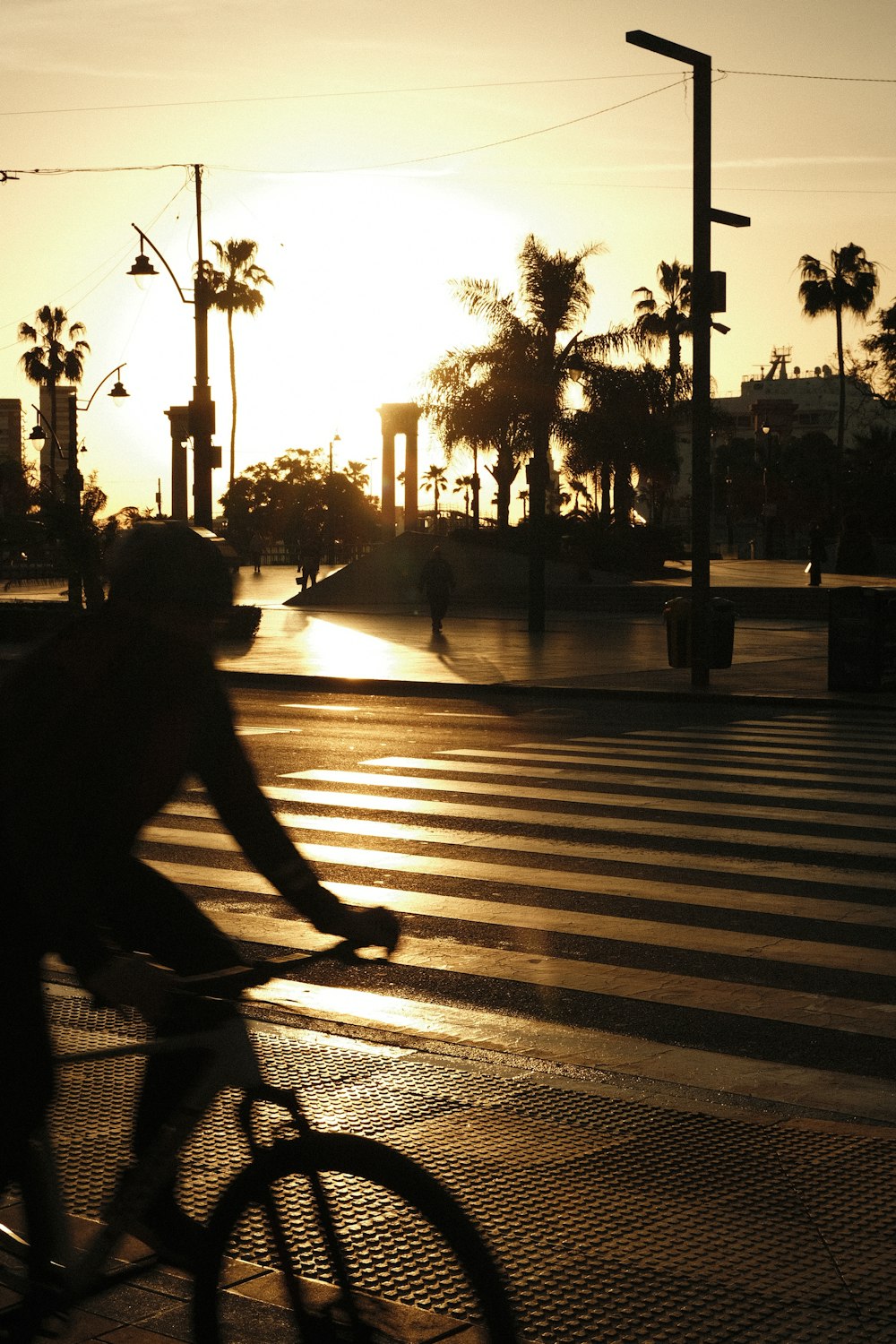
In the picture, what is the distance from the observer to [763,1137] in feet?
15.6

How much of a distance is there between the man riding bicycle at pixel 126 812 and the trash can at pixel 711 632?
18031 millimetres

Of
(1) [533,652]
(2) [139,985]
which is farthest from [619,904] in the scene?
(1) [533,652]

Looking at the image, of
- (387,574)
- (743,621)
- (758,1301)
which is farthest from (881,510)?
(758,1301)

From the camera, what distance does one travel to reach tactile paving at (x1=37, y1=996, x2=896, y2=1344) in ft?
11.8

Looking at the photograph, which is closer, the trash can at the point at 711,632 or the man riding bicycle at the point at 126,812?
the man riding bicycle at the point at 126,812

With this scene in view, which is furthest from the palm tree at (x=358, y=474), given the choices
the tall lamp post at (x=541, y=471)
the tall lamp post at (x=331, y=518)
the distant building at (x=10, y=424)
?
the tall lamp post at (x=541, y=471)

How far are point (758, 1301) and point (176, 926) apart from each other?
61.9 inches

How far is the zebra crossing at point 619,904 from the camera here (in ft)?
19.0

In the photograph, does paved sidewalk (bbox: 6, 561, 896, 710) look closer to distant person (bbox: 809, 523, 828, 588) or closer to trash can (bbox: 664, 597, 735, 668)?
trash can (bbox: 664, 597, 735, 668)

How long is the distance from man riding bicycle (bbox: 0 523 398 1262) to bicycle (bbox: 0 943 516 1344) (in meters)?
0.09

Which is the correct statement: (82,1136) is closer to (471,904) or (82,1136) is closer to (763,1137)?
(763,1137)

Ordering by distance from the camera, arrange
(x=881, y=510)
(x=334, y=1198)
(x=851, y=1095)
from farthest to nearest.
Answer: (x=881, y=510)
(x=851, y=1095)
(x=334, y=1198)

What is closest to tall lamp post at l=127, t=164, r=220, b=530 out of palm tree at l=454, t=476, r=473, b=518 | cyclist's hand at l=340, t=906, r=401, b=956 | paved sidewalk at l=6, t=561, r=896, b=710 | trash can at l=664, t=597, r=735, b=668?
paved sidewalk at l=6, t=561, r=896, b=710

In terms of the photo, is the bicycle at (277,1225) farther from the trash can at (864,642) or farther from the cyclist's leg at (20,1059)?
the trash can at (864,642)
